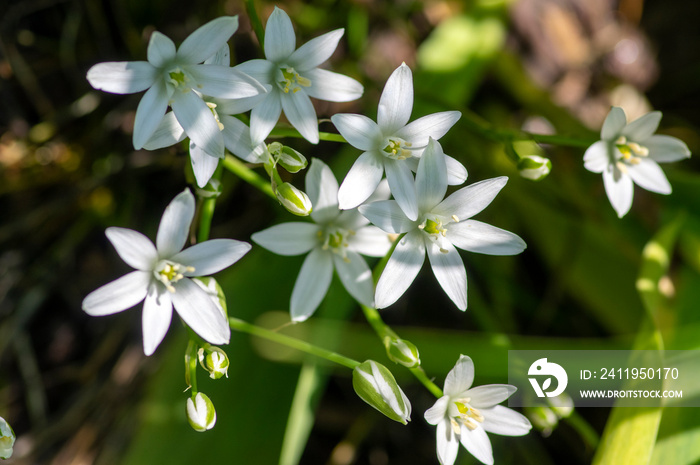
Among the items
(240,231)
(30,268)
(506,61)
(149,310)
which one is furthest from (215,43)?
(506,61)

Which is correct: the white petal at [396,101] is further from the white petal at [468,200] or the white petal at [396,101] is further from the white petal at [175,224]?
the white petal at [175,224]

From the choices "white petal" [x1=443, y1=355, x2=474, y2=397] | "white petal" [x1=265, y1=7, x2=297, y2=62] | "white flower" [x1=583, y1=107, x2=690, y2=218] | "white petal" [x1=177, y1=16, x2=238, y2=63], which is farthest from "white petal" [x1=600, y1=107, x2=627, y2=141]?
"white petal" [x1=177, y1=16, x2=238, y2=63]

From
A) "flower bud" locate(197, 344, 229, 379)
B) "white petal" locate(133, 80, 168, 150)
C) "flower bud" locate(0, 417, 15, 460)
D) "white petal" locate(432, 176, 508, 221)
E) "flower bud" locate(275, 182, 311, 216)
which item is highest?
"white petal" locate(133, 80, 168, 150)

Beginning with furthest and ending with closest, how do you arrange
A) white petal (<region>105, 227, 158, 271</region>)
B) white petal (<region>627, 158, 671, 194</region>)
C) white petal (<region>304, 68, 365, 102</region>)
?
white petal (<region>627, 158, 671, 194</region>) < white petal (<region>304, 68, 365, 102</region>) < white petal (<region>105, 227, 158, 271</region>)

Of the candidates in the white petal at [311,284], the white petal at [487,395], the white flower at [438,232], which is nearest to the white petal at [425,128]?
the white flower at [438,232]

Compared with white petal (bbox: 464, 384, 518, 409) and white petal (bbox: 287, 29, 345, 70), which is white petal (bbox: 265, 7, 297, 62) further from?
white petal (bbox: 464, 384, 518, 409)

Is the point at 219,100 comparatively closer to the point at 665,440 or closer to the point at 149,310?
the point at 149,310

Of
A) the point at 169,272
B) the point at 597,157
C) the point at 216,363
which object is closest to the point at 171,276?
the point at 169,272

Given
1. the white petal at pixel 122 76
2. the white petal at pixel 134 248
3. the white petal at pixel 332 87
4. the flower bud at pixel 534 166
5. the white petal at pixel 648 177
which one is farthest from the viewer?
the white petal at pixel 648 177
